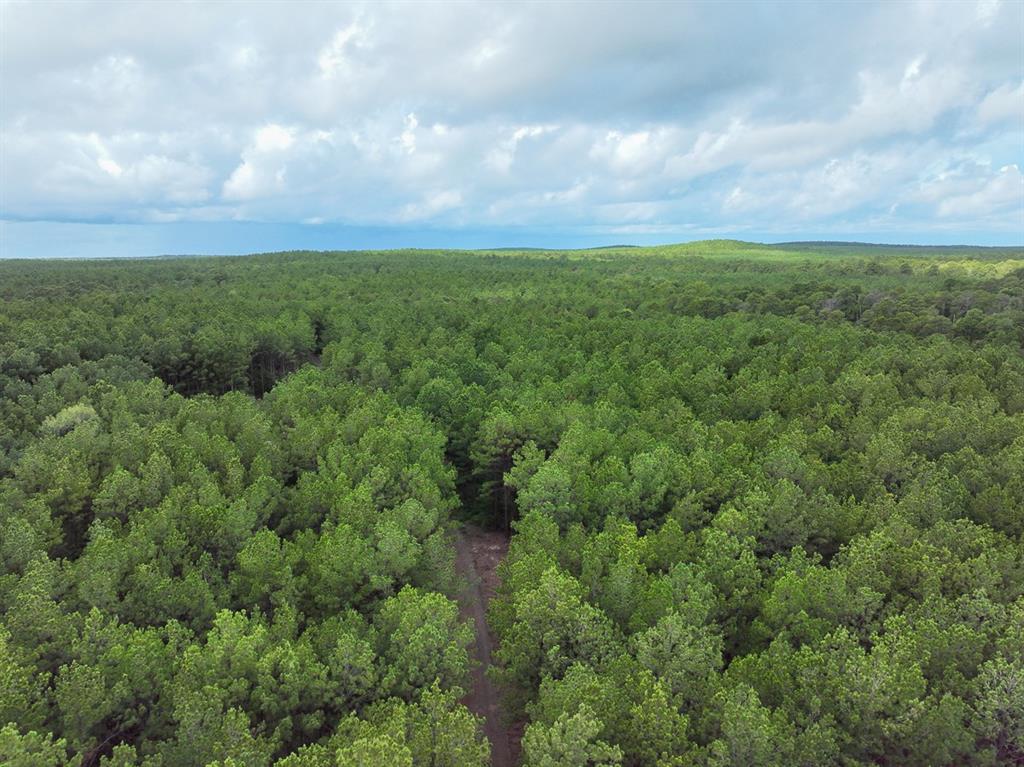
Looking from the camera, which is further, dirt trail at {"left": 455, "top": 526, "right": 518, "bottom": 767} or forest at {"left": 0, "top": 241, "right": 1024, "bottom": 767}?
dirt trail at {"left": 455, "top": 526, "right": 518, "bottom": 767}

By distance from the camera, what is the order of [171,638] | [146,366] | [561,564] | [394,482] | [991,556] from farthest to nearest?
[146,366] → [394,482] → [561,564] → [991,556] → [171,638]

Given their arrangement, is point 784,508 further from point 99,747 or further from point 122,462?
point 122,462

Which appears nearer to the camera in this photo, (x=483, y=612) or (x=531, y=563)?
(x=531, y=563)

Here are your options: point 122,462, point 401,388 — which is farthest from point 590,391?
point 122,462


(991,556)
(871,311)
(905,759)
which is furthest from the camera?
(871,311)

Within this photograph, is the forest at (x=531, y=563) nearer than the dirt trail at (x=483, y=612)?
Yes
